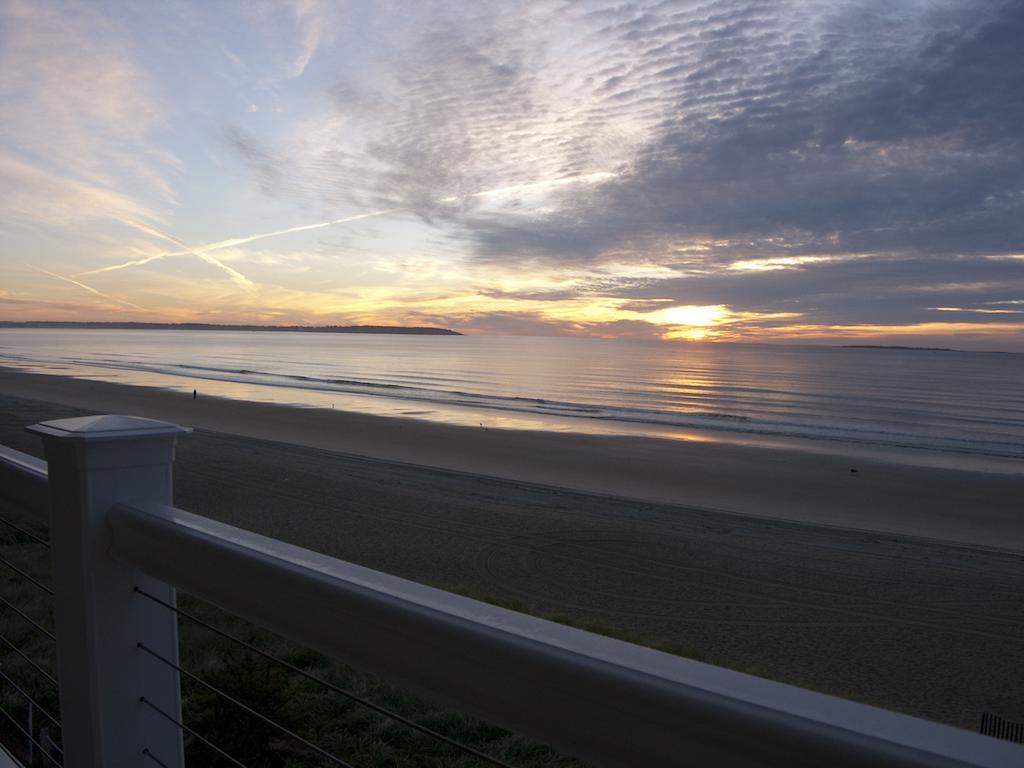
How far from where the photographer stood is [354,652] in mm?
1007

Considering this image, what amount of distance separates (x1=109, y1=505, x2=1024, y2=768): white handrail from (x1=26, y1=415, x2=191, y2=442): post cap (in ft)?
1.36

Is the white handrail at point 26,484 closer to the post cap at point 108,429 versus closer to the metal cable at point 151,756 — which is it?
the post cap at point 108,429

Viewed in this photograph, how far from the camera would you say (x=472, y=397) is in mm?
36000

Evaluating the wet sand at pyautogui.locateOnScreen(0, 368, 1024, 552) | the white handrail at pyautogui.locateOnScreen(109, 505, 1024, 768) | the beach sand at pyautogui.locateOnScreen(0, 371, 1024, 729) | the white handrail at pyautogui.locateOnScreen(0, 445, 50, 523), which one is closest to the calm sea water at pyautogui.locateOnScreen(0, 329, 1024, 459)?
the wet sand at pyautogui.locateOnScreen(0, 368, 1024, 552)

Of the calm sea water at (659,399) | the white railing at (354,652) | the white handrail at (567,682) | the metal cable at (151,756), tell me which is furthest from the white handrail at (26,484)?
the calm sea water at (659,399)

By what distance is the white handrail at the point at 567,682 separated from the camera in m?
0.63

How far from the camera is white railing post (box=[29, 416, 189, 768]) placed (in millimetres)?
1476

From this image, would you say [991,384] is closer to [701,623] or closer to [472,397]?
[472,397]

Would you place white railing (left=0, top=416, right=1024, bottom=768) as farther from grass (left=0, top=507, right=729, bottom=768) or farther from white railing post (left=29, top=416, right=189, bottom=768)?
grass (left=0, top=507, right=729, bottom=768)

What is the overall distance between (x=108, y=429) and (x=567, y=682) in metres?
1.12

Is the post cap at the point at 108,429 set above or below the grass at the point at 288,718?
above

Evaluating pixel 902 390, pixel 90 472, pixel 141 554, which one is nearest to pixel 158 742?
pixel 141 554

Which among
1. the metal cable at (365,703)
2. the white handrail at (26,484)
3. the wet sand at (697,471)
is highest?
the white handrail at (26,484)

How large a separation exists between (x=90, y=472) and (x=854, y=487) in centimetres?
1729
